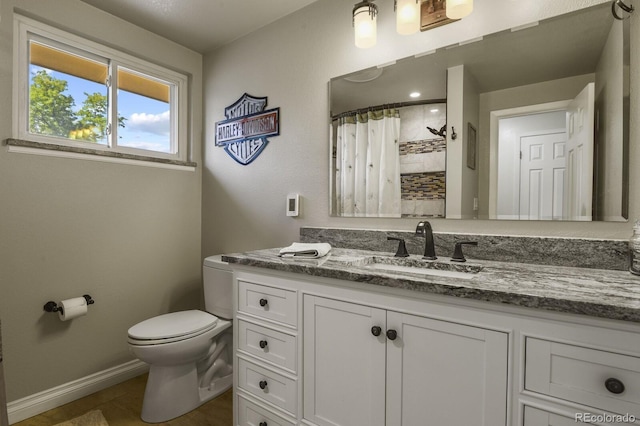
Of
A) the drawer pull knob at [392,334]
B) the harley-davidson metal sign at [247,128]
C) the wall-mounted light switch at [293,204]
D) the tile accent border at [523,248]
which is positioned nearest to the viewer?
the drawer pull knob at [392,334]

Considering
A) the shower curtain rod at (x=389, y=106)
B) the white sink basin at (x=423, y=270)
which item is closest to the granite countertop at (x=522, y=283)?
the white sink basin at (x=423, y=270)

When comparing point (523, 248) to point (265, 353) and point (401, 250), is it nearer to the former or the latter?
point (401, 250)

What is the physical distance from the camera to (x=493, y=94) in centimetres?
145

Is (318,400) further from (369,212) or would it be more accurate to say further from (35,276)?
(35,276)

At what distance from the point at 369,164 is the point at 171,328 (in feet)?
4.68

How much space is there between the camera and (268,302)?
144cm

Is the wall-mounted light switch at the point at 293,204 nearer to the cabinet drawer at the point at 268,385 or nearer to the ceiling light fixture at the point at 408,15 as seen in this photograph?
the cabinet drawer at the point at 268,385

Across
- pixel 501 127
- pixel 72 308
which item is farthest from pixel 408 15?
pixel 72 308

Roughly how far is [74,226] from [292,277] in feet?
5.12

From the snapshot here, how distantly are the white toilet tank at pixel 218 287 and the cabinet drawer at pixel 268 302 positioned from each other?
58 cm

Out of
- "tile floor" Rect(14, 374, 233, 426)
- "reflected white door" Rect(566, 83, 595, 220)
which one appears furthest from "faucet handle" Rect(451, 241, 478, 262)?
"tile floor" Rect(14, 374, 233, 426)

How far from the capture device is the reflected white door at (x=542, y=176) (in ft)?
4.32

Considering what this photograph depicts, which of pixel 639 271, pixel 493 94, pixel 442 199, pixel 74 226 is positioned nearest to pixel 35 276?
pixel 74 226

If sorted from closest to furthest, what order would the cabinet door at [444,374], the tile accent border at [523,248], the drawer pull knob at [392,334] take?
the cabinet door at [444,374] → the drawer pull knob at [392,334] → the tile accent border at [523,248]
